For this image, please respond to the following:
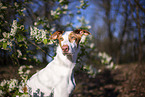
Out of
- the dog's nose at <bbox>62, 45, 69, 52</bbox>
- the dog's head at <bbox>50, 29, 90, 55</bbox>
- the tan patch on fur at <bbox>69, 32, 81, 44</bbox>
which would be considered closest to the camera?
the dog's nose at <bbox>62, 45, 69, 52</bbox>

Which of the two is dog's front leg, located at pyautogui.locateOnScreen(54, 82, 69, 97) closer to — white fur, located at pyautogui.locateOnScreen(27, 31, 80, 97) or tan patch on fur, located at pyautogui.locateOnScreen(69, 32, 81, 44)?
white fur, located at pyautogui.locateOnScreen(27, 31, 80, 97)

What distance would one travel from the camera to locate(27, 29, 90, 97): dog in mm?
1875

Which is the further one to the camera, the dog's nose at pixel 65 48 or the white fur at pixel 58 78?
the white fur at pixel 58 78

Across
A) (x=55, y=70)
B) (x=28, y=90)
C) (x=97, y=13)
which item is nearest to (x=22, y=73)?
(x=28, y=90)

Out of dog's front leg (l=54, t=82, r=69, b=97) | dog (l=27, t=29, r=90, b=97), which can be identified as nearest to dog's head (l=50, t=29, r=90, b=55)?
dog (l=27, t=29, r=90, b=97)

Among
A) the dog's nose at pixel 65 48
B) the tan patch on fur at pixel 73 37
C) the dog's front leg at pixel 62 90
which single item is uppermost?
the tan patch on fur at pixel 73 37

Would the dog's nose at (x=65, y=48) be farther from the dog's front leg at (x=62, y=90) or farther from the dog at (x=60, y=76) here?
the dog's front leg at (x=62, y=90)

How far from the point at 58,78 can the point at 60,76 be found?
5cm

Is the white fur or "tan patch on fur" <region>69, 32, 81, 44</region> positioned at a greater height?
"tan patch on fur" <region>69, 32, 81, 44</region>

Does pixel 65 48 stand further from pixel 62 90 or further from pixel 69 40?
pixel 62 90

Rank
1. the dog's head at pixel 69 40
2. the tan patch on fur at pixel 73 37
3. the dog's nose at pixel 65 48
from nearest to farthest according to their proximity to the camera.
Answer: the dog's nose at pixel 65 48 → the dog's head at pixel 69 40 → the tan patch on fur at pixel 73 37

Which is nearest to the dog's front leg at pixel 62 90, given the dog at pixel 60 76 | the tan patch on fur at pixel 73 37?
the dog at pixel 60 76

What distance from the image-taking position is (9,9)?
2828 millimetres

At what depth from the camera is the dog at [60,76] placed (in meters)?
1.88
